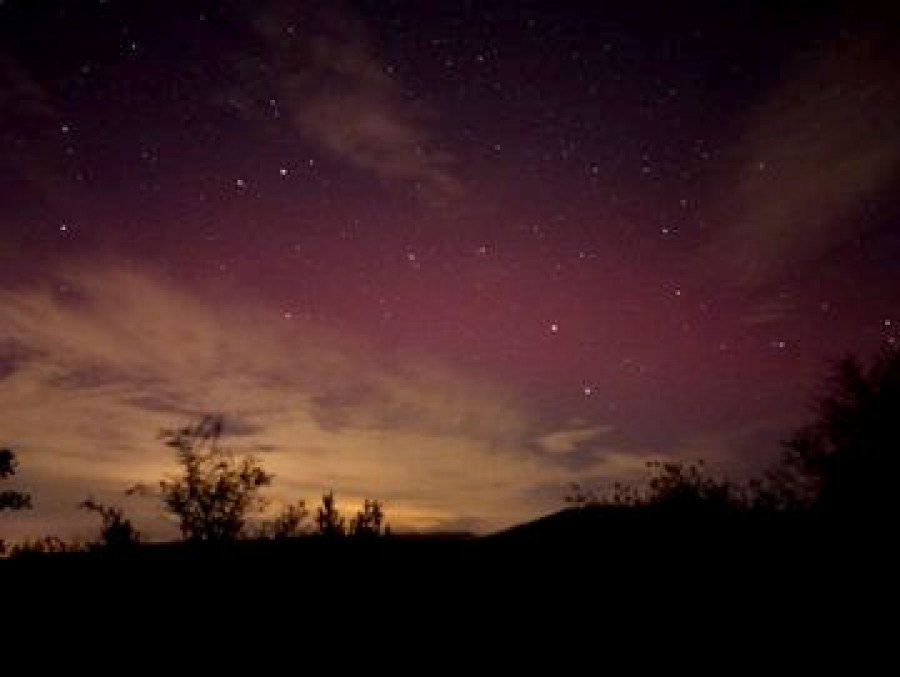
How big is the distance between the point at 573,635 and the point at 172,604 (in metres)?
5.45

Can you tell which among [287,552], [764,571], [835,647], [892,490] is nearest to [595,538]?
[764,571]

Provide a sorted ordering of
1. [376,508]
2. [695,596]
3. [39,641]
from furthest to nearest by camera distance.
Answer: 1. [376,508]
2. [39,641]
3. [695,596]

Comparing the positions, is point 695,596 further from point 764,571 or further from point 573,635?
point 573,635

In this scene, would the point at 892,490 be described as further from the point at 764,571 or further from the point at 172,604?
the point at 172,604

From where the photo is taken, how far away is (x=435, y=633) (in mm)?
8109

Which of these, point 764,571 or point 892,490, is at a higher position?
point 892,490

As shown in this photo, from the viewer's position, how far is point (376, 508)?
2691 cm

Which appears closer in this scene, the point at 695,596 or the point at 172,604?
the point at 695,596

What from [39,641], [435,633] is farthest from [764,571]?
[39,641]

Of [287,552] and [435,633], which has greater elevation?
[287,552]

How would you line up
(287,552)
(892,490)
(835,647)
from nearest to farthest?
(835,647), (287,552), (892,490)

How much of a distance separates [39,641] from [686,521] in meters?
8.39

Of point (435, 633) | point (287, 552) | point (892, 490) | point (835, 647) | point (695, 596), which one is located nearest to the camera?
point (835, 647)

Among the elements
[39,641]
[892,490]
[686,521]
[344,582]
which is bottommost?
[39,641]
